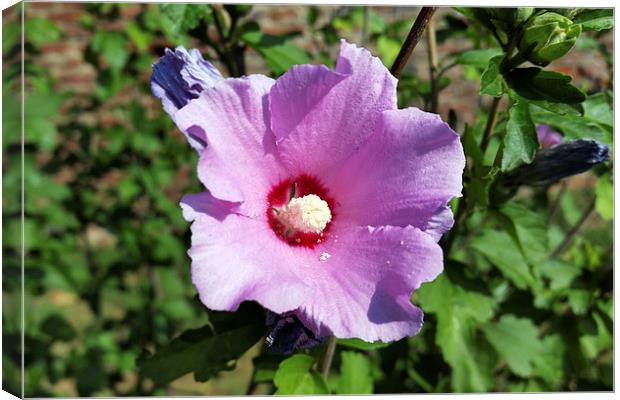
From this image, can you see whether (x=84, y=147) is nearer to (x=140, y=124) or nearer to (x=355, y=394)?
(x=140, y=124)

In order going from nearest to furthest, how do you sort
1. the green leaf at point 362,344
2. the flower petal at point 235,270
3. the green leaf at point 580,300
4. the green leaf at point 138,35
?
1. the flower petal at point 235,270
2. the green leaf at point 362,344
3. the green leaf at point 580,300
4. the green leaf at point 138,35

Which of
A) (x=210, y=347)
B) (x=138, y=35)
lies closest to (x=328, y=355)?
(x=210, y=347)

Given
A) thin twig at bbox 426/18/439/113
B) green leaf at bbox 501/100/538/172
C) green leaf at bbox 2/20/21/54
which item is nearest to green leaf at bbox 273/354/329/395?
green leaf at bbox 501/100/538/172

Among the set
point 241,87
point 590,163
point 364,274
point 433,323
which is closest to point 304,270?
point 364,274

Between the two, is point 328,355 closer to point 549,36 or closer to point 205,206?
point 205,206

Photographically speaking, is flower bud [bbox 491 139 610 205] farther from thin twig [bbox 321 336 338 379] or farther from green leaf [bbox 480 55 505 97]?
thin twig [bbox 321 336 338 379]

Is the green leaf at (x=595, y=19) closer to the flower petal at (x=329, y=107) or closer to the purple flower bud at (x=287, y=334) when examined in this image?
the flower petal at (x=329, y=107)

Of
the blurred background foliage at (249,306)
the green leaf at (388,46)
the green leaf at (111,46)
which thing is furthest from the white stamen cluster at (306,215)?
the green leaf at (111,46)
